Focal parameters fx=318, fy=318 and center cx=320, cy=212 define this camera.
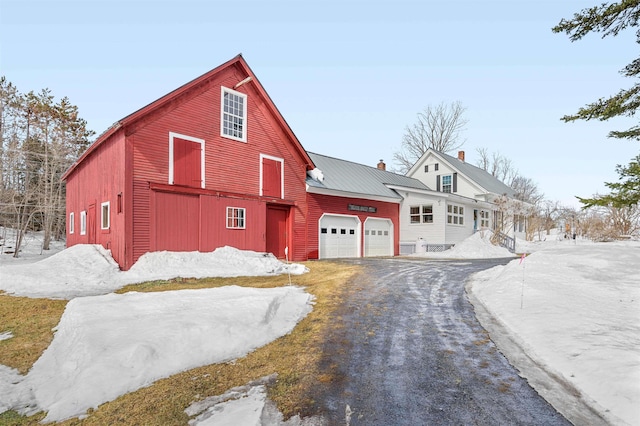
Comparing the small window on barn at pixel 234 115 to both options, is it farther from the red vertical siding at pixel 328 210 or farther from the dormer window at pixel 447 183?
the dormer window at pixel 447 183

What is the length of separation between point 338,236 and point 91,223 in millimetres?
13204

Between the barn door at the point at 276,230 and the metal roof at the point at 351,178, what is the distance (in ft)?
7.94

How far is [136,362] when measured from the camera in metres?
4.37

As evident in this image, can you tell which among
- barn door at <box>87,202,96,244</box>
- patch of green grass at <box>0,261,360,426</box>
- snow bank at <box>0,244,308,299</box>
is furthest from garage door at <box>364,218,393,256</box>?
patch of green grass at <box>0,261,360,426</box>

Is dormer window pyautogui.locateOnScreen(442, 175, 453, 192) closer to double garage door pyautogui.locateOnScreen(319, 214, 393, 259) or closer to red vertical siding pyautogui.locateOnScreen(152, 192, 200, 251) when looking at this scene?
double garage door pyautogui.locateOnScreen(319, 214, 393, 259)

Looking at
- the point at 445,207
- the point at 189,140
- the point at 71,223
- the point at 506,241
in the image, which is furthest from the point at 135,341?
the point at 506,241

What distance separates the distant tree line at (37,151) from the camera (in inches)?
953

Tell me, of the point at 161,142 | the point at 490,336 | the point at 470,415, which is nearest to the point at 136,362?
the point at 470,415

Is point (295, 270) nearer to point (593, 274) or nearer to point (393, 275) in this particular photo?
point (393, 275)

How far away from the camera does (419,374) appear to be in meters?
4.12

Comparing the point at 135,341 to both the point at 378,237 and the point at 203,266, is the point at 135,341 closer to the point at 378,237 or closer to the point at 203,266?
the point at 203,266

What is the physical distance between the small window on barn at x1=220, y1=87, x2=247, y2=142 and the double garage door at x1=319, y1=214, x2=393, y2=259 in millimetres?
6918

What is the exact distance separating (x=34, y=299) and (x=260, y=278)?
20.9ft

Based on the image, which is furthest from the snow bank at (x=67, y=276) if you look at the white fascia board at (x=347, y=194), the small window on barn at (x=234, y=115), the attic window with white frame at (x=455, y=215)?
the attic window with white frame at (x=455, y=215)
